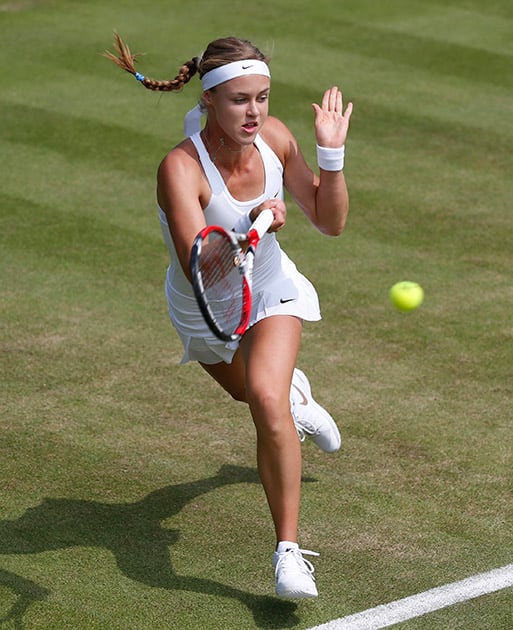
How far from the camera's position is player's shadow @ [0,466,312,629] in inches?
209

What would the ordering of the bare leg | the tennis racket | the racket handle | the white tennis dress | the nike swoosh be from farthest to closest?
the nike swoosh, the white tennis dress, the bare leg, the racket handle, the tennis racket

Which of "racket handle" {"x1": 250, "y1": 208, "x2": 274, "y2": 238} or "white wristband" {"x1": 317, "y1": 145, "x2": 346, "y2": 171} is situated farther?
"white wristband" {"x1": 317, "y1": 145, "x2": 346, "y2": 171}

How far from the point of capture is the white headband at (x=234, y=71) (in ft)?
18.0

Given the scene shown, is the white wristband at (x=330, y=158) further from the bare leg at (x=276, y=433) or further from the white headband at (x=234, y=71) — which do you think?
the bare leg at (x=276, y=433)

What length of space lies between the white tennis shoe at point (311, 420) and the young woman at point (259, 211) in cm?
39

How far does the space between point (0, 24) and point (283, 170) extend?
10.7 meters

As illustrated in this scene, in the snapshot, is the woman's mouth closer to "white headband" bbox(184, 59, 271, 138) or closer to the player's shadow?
Answer: "white headband" bbox(184, 59, 271, 138)

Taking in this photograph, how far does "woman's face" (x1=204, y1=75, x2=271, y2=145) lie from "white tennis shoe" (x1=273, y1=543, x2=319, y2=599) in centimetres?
174

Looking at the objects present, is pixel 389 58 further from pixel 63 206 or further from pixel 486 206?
pixel 63 206

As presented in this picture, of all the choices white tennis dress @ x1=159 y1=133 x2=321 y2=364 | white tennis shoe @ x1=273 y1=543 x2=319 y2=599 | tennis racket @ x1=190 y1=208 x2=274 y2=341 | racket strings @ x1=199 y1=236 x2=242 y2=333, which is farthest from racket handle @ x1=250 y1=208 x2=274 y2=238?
white tennis shoe @ x1=273 y1=543 x2=319 y2=599

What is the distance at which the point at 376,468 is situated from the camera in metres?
6.51

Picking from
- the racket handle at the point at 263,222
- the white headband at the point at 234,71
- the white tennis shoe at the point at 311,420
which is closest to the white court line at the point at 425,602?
the white tennis shoe at the point at 311,420

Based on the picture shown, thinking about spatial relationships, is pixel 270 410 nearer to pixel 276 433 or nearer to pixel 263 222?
pixel 276 433

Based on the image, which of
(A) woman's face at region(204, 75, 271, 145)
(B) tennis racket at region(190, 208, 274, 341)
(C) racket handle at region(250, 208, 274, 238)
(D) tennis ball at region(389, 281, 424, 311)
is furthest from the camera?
(D) tennis ball at region(389, 281, 424, 311)
